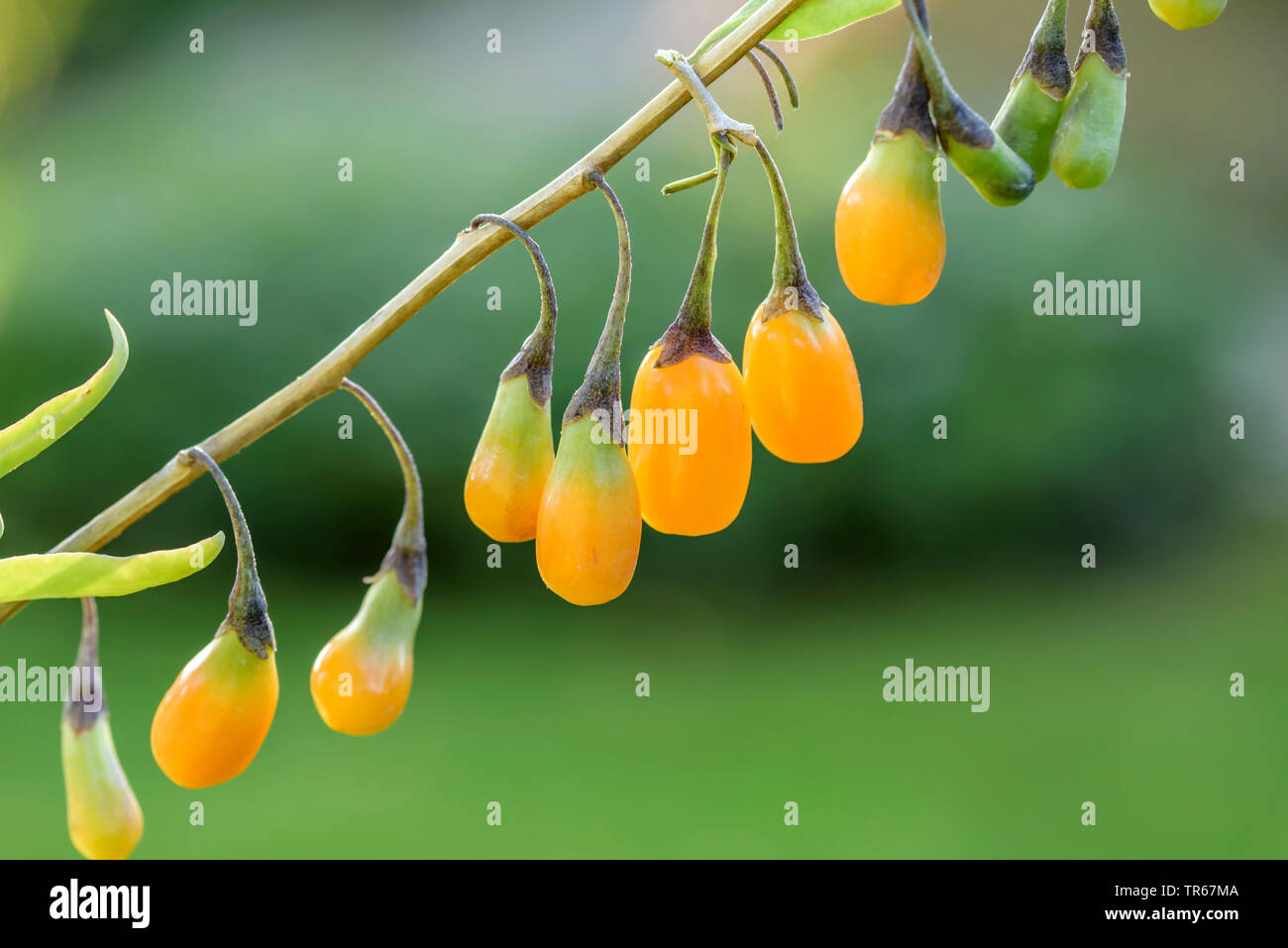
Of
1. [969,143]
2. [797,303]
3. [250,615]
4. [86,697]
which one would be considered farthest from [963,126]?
[86,697]

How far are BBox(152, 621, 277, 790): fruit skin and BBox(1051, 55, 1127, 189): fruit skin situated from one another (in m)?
0.46

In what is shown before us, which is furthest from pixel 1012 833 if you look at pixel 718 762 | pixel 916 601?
pixel 916 601

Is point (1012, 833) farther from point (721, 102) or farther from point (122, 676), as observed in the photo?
point (122, 676)

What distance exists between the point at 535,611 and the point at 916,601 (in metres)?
0.81

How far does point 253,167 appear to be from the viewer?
2543 mm

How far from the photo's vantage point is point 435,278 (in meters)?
0.55

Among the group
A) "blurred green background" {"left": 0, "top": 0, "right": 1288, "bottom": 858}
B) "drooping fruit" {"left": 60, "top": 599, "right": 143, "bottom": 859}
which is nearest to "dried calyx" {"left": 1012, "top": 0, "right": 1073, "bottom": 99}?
"drooping fruit" {"left": 60, "top": 599, "right": 143, "bottom": 859}

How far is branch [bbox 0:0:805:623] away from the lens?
518 mm

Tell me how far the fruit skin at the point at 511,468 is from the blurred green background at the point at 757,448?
Result: 1.43 metres

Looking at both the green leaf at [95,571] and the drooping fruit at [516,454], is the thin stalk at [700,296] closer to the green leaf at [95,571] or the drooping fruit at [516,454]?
the drooping fruit at [516,454]

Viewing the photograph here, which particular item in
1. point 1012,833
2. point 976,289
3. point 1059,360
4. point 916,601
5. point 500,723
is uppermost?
point 976,289

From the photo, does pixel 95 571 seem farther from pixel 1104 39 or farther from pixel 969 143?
pixel 1104 39

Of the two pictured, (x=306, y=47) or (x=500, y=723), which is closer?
(x=500, y=723)

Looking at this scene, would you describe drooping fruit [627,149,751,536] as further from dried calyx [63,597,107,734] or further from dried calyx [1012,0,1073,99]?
dried calyx [63,597,107,734]
